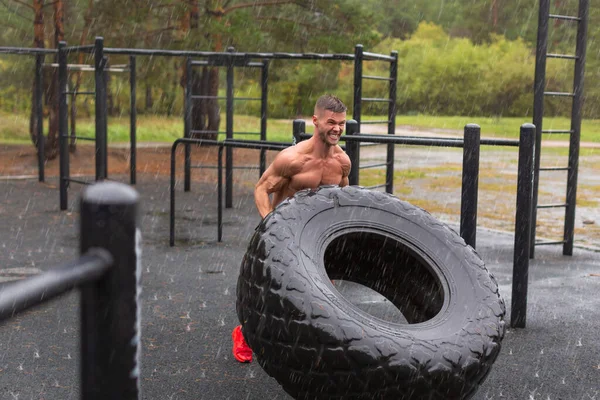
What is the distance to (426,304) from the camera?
3902 mm

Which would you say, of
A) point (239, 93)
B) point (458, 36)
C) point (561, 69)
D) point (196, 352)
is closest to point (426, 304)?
point (196, 352)

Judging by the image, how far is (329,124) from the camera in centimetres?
402

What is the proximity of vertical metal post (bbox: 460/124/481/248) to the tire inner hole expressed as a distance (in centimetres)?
71

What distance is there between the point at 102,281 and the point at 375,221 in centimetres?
292

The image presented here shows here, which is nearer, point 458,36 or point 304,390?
point 304,390

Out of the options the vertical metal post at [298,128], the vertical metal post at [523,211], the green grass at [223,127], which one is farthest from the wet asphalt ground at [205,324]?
the green grass at [223,127]

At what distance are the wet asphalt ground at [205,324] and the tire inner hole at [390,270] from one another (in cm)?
50

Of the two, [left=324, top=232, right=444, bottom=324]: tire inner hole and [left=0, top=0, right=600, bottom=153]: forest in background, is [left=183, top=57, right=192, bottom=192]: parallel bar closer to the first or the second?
[left=0, top=0, right=600, bottom=153]: forest in background

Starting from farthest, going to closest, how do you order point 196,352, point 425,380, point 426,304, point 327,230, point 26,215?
1. point 26,215
2. point 196,352
3. point 426,304
4. point 327,230
5. point 425,380

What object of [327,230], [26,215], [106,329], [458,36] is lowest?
[26,215]

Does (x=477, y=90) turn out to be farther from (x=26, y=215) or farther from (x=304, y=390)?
(x=304, y=390)

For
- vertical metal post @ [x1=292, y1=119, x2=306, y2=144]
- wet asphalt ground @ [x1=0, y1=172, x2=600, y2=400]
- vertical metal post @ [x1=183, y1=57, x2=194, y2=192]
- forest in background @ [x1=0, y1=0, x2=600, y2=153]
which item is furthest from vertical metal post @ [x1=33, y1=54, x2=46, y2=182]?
vertical metal post @ [x1=292, y1=119, x2=306, y2=144]

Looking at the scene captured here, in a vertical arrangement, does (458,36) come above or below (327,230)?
above

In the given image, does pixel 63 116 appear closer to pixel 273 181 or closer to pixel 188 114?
pixel 188 114
